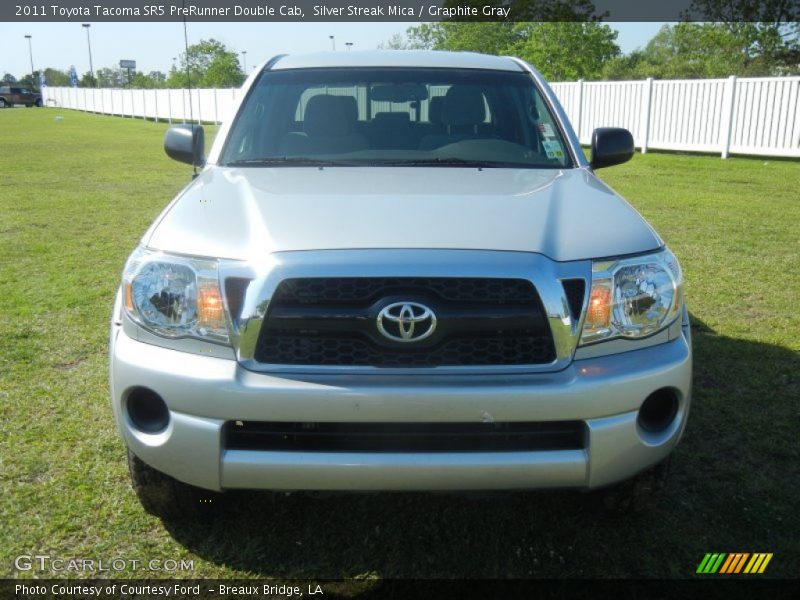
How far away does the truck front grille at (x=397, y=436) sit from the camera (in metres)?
2.26

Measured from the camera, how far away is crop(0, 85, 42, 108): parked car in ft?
228

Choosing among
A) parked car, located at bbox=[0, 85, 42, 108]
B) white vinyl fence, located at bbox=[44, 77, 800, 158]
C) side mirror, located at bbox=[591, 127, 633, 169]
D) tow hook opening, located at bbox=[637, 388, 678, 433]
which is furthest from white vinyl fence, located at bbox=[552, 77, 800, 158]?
parked car, located at bbox=[0, 85, 42, 108]

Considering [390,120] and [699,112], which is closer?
[390,120]

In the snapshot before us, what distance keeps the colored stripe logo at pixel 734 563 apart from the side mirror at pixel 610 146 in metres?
1.95

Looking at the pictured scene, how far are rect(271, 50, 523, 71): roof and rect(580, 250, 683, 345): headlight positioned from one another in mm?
1898

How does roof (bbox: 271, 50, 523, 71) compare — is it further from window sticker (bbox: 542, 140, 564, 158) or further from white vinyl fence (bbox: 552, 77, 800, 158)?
white vinyl fence (bbox: 552, 77, 800, 158)

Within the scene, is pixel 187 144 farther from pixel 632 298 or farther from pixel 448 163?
pixel 632 298

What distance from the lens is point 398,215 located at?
98.3 inches

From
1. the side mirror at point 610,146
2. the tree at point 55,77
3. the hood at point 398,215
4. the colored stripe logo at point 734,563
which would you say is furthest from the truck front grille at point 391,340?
the tree at point 55,77

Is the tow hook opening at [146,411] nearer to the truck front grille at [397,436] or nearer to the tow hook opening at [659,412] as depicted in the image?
the truck front grille at [397,436]

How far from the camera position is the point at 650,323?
243 cm

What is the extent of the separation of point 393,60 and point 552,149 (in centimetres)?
101

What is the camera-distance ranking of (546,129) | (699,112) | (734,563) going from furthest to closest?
(699,112)
(546,129)
(734,563)
